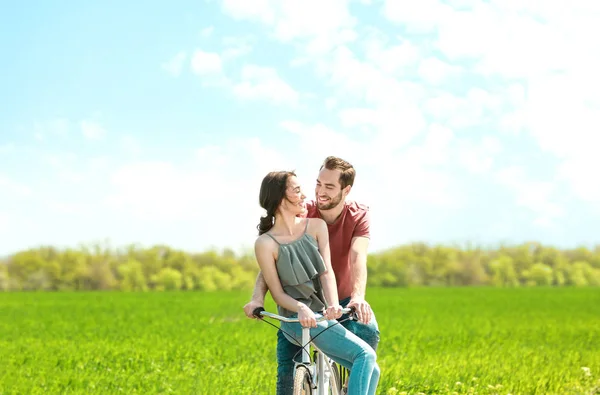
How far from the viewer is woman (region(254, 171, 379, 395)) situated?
16.8 ft

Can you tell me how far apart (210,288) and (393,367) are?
44557 mm

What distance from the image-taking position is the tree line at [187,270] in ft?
183

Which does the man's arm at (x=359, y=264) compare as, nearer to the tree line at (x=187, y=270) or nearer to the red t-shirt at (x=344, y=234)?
the red t-shirt at (x=344, y=234)

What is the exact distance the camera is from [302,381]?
16.2ft

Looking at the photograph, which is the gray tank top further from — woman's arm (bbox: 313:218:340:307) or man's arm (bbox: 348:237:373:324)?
man's arm (bbox: 348:237:373:324)

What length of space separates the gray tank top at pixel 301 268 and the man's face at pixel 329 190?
0.53m

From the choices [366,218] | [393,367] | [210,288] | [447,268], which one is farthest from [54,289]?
[366,218]

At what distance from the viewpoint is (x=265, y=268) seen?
17.1ft

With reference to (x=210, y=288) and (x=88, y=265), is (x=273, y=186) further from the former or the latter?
(x=88, y=265)

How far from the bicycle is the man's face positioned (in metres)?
0.91

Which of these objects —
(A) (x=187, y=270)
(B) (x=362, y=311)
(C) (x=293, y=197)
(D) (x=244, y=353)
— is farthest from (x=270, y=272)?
(A) (x=187, y=270)

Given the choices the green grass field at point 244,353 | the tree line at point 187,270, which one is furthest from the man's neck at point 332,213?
the tree line at point 187,270

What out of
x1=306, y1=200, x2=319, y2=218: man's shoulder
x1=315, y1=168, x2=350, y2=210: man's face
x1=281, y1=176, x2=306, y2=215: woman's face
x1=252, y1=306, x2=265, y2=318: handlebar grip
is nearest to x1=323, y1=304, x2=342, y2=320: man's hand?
x1=252, y1=306, x2=265, y2=318: handlebar grip

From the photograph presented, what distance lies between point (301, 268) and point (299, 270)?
2 cm
